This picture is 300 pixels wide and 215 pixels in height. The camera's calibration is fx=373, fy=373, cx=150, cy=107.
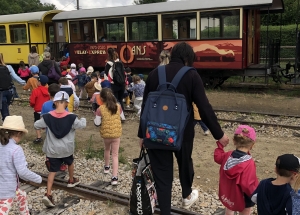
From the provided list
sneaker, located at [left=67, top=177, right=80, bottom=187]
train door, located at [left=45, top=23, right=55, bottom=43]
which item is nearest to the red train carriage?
train door, located at [left=45, top=23, right=55, bottom=43]

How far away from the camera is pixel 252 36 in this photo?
1323 cm

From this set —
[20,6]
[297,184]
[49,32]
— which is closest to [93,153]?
[297,184]

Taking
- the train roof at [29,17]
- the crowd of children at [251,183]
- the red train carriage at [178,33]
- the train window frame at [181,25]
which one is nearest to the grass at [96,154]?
the crowd of children at [251,183]

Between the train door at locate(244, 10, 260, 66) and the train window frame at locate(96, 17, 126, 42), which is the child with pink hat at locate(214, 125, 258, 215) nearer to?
the train door at locate(244, 10, 260, 66)

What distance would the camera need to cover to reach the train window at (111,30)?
14445 millimetres

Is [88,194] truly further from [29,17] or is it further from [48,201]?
[29,17]

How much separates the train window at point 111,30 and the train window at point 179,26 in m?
1.90

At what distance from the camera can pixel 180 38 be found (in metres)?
13.2

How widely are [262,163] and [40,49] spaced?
14480 millimetres

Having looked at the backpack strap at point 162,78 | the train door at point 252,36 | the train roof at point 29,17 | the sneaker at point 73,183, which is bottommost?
the sneaker at point 73,183

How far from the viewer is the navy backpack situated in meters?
3.26

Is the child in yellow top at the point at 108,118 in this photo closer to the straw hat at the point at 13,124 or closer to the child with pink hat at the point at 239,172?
the straw hat at the point at 13,124

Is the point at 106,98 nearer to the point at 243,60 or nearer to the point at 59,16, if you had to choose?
the point at 243,60

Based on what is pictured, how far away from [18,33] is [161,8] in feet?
26.9
